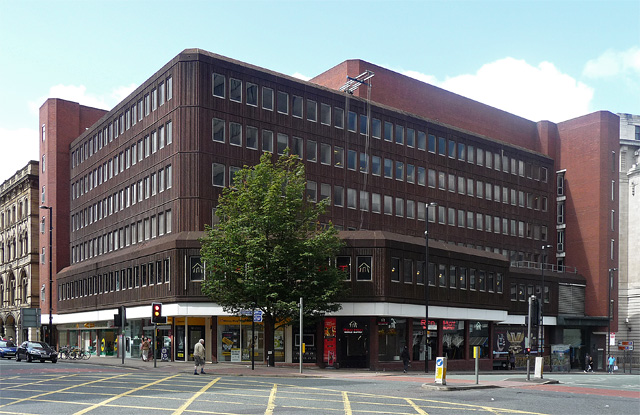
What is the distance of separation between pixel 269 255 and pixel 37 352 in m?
18.8

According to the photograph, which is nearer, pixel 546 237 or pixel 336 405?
pixel 336 405

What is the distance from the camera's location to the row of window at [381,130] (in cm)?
5606

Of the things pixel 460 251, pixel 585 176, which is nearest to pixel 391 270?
pixel 460 251

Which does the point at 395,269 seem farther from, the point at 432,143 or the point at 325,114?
the point at 432,143

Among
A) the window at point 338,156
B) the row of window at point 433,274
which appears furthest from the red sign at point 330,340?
the window at point 338,156

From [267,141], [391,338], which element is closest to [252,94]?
[267,141]

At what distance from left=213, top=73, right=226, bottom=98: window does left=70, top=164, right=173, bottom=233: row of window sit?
645cm

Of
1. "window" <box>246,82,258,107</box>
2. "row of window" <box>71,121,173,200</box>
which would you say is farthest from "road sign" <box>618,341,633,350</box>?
"row of window" <box>71,121,173,200</box>

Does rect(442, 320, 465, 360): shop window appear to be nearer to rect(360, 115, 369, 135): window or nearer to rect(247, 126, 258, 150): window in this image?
rect(360, 115, 369, 135): window

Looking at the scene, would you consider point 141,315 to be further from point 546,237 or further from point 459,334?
point 546,237

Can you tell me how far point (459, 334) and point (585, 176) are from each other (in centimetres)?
3610

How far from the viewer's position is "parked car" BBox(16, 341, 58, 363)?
49344 millimetres

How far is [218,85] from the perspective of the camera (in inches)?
2158

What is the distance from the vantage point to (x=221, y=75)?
55000mm
